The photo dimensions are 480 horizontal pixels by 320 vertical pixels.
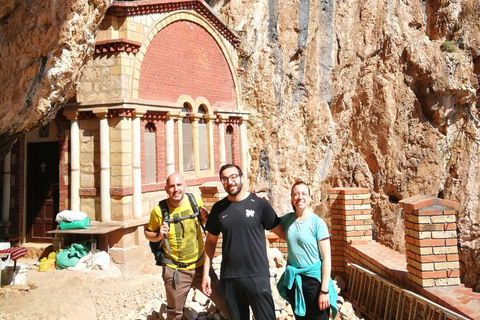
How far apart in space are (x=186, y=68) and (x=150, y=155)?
3246mm

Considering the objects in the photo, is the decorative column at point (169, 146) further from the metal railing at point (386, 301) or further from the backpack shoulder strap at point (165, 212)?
the backpack shoulder strap at point (165, 212)

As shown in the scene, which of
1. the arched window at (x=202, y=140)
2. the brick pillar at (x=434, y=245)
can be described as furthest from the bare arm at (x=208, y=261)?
the arched window at (x=202, y=140)

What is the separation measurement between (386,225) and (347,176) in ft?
8.54

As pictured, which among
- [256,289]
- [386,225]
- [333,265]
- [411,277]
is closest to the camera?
[256,289]

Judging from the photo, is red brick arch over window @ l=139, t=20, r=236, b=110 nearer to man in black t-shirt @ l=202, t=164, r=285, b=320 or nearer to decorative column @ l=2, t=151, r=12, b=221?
decorative column @ l=2, t=151, r=12, b=221

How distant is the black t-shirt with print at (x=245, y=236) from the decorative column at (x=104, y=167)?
21.6ft

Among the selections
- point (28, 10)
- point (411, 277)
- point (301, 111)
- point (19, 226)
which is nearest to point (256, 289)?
point (411, 277)

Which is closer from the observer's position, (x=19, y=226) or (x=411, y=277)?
(x=411, y=277)

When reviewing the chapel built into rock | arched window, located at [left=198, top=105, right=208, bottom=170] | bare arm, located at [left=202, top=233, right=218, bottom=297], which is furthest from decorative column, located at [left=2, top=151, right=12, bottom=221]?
bare arm, located at [left=202, top=233, right=218, bottom=297]

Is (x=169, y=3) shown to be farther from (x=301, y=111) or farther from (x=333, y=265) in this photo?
(x=333, y=265)

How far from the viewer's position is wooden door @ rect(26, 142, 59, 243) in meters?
10.4

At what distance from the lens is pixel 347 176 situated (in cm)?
1667

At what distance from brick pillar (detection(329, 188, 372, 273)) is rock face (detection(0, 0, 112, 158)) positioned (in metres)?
5.60

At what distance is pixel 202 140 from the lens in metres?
13.0
